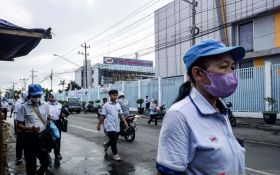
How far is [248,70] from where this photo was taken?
23.6m

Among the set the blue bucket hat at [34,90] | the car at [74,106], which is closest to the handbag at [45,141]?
the blue bucket hat at [34,90]

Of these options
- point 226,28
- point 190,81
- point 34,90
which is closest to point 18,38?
point 34,90

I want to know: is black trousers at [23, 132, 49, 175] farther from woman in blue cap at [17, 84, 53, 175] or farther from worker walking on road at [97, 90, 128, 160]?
worker walking on road at [97, 90, 128, 160]

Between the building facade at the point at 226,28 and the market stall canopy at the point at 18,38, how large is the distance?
60.7 ft

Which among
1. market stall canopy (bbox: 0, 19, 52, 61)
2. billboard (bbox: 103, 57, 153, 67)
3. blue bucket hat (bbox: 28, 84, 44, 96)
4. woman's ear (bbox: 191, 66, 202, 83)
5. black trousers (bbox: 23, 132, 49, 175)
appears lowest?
black trousers (bbox: 23, 132, 49, 175)

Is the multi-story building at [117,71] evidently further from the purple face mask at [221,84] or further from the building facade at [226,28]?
the purple face mask at [221,84]

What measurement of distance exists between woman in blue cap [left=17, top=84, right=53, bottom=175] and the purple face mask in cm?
447

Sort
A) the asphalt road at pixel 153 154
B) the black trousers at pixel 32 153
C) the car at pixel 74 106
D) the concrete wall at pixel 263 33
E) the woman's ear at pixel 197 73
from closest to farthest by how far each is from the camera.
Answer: the woman's ear at pixel 197 73 → the black trousers at pixel 32 153 → the asphalt road at pixel 153 154 → the concrete wall at pixel 263 33 → the car at pixel 74 106

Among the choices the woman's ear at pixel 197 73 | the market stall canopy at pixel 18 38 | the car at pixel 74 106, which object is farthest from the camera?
the car at pixel 74 106

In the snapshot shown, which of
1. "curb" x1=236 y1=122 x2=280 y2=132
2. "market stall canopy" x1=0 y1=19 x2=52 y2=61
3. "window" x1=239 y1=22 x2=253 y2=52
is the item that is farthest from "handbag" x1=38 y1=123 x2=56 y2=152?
→ "window" x1=239 y1=22 x2=253 y2=52

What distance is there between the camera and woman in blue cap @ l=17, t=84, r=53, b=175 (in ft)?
20.0

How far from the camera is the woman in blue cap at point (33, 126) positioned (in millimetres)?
6082

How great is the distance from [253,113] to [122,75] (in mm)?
72362

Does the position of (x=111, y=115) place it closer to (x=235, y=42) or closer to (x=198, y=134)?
(x=198, y=134)
